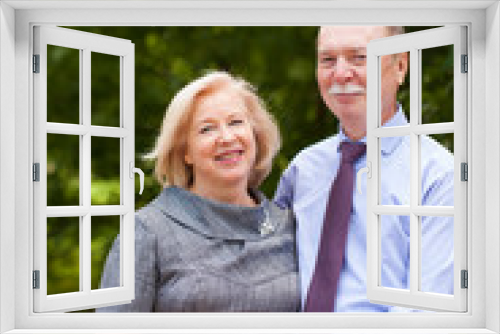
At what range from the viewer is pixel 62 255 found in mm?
5418

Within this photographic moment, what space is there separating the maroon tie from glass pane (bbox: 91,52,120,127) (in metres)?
2.07

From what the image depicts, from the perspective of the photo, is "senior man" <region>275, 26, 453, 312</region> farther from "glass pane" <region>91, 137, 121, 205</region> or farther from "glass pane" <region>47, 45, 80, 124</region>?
"glass pane" <region>47, 45, 80, 124</region>

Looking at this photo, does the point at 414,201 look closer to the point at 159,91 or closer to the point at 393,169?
the point at 393,169

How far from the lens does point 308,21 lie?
9.40 feet

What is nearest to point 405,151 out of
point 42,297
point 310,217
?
point 310,217

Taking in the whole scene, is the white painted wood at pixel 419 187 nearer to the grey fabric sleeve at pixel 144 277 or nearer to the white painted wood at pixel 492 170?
the white painted wood at pixel 492 170

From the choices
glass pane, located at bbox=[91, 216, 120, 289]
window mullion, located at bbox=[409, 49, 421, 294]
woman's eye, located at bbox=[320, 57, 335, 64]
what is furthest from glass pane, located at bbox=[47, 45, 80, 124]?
window mullion, located at bbox=[409, 49, 421, 294]

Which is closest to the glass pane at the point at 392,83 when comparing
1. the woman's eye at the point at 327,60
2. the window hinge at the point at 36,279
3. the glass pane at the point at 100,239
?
the woman's eye at the point at 327,60

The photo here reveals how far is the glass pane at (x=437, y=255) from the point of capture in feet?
10.3

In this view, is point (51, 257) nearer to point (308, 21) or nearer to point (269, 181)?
point (269, 181)

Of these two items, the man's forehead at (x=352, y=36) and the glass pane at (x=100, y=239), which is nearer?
the man's forehead at (x=352, y=36)

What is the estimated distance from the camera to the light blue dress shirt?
3219 millimetres

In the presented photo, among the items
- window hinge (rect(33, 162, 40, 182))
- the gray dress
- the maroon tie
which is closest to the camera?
window hinge (rect(33, 162, 40, 182))

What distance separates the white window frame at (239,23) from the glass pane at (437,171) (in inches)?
17.5
